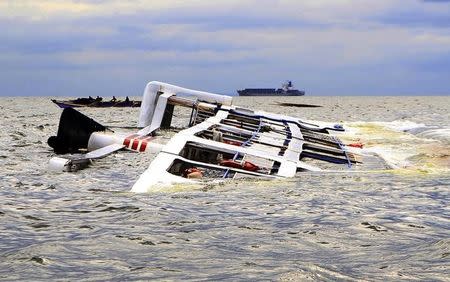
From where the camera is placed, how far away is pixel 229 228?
296 inches

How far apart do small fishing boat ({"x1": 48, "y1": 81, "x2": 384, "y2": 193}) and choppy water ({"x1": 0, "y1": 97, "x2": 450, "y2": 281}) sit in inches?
23.6

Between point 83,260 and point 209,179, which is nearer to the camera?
point 83,260

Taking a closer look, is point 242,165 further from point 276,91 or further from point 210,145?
point 276,91

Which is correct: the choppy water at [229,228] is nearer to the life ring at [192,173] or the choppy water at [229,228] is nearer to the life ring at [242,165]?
the life ring at [192,173]

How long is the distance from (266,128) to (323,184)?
8.31 metres

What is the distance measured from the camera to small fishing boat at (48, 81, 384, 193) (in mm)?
11703

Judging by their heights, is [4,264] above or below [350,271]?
below

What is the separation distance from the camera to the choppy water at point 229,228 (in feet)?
18.5

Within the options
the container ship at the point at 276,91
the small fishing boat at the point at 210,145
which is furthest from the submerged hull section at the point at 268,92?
the small fishing boat at the point at 210,145

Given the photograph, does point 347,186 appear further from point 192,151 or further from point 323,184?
point 192,151

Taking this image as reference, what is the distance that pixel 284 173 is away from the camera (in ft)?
38.6

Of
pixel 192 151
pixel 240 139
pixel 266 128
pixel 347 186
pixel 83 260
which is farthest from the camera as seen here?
pixel 266 128

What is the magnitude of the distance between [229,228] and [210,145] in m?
5.87

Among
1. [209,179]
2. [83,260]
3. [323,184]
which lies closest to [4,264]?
[83,260]
